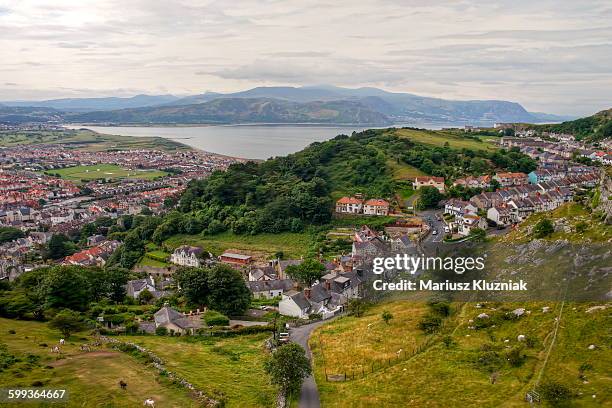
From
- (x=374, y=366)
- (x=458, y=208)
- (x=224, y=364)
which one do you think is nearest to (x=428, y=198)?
(x=458, y=208)

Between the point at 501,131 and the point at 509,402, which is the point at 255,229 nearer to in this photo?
the point at 509,402

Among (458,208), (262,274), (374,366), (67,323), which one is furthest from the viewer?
(458,208)

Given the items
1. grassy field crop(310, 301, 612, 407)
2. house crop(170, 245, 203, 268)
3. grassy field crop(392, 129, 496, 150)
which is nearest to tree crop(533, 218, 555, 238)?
grassy field crop(310, 301, 612, 407)

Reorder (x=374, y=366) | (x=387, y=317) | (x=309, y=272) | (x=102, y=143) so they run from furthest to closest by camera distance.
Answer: (x=102, y=143), (x=309, y=272), (x=387, y=317), (x=374, y=366)

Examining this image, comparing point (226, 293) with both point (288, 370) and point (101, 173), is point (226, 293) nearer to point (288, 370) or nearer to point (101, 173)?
point (288, 370)

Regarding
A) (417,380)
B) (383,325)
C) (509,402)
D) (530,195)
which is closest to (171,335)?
(383,325)

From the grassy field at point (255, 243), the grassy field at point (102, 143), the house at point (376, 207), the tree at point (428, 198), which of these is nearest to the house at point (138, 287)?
the grassy field at point (255, 243)
